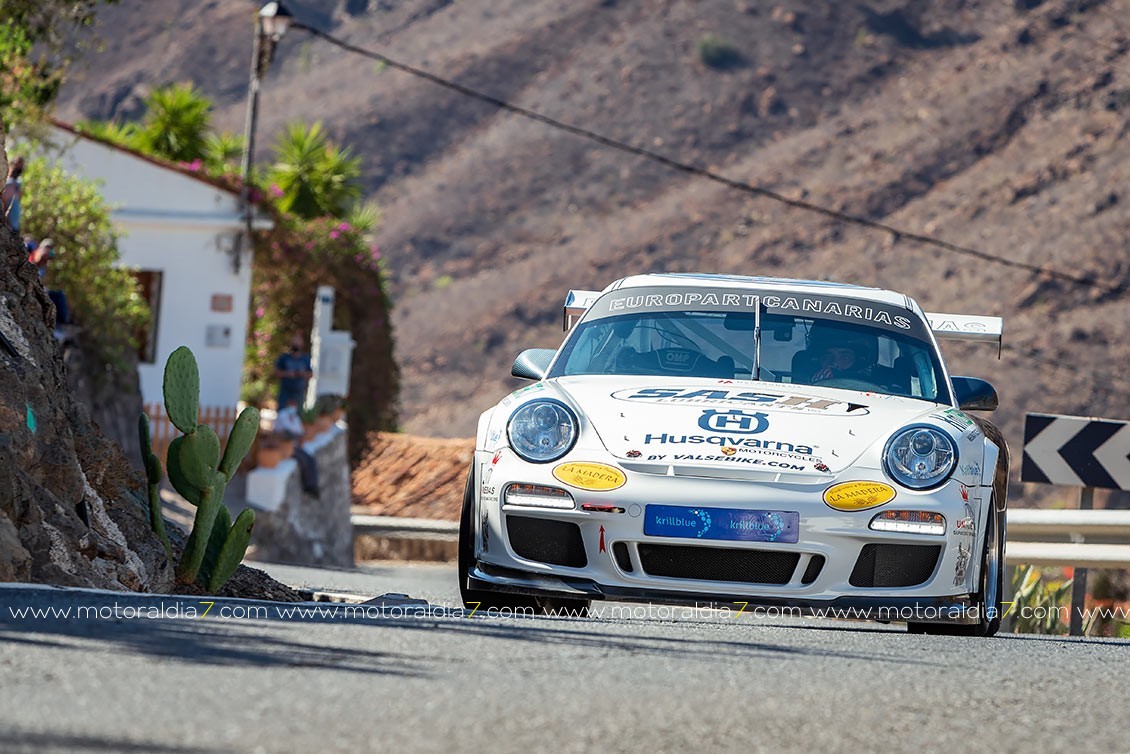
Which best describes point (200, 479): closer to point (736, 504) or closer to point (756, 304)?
point (756, 304)

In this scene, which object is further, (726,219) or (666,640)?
(726,219)

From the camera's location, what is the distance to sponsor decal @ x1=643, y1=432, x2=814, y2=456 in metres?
7.41

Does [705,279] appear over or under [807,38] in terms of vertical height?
under

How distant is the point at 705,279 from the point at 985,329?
1.31 meters

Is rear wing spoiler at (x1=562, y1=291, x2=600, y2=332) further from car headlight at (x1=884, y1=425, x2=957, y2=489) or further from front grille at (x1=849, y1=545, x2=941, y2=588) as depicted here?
front grille at (x1=849, y1=545, x2=941, y2=588)

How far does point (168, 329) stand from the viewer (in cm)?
2964

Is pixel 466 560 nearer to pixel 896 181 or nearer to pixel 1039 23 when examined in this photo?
pixel 896 181

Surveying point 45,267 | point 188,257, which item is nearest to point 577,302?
point 45,267

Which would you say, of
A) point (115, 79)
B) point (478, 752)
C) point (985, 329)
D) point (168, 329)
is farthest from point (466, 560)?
point (115, 79)

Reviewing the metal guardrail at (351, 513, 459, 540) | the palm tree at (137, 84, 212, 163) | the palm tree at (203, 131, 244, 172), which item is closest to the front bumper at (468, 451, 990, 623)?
the metal guardrail at (351, 513, 459, 540)

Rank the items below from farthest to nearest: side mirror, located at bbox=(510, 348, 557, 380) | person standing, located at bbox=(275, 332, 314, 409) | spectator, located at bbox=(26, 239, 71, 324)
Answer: person standing, located at bbox=(275, 332, 314, 409), spectator, located at bbox=(26, 239, 71, 324), side mirror, located at bbox=(510, 348, 557, 380)

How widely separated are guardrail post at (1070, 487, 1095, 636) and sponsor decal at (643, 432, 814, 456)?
439cm

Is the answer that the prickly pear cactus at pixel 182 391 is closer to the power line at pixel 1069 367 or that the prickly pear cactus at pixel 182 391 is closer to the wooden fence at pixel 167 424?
the wooden fence at pixel 167 424

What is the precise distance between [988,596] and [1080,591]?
408 centimetres
